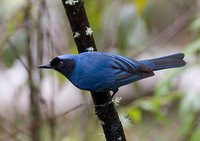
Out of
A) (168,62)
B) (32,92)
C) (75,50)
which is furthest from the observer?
(75,50)

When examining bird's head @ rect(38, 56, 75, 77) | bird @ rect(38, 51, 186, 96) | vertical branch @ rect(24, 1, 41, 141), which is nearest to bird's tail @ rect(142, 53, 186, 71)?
bird @ rect(38, 51, 186, 96)

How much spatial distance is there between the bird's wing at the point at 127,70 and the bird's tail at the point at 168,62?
0.09 metres

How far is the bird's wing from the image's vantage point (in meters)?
2.24

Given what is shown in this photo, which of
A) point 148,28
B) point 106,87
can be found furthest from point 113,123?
point 148,28

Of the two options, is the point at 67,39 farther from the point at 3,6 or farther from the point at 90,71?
the point at 90,71

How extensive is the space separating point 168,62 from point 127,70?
0.22 m

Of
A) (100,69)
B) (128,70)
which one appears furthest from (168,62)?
(100,69)

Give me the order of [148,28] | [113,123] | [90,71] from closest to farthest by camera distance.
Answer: [113,123] < [90,71] < [148,28]

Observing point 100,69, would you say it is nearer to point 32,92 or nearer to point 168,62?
point 168,62

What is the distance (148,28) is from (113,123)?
1658mm

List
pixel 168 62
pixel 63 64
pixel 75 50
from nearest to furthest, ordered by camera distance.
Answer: pixel 63 64, pixel 168 62, pixel 75 50

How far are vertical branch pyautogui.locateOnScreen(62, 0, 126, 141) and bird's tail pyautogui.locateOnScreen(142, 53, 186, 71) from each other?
1.20 ft

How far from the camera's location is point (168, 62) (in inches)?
94.3

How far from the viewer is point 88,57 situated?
7.14 feet
